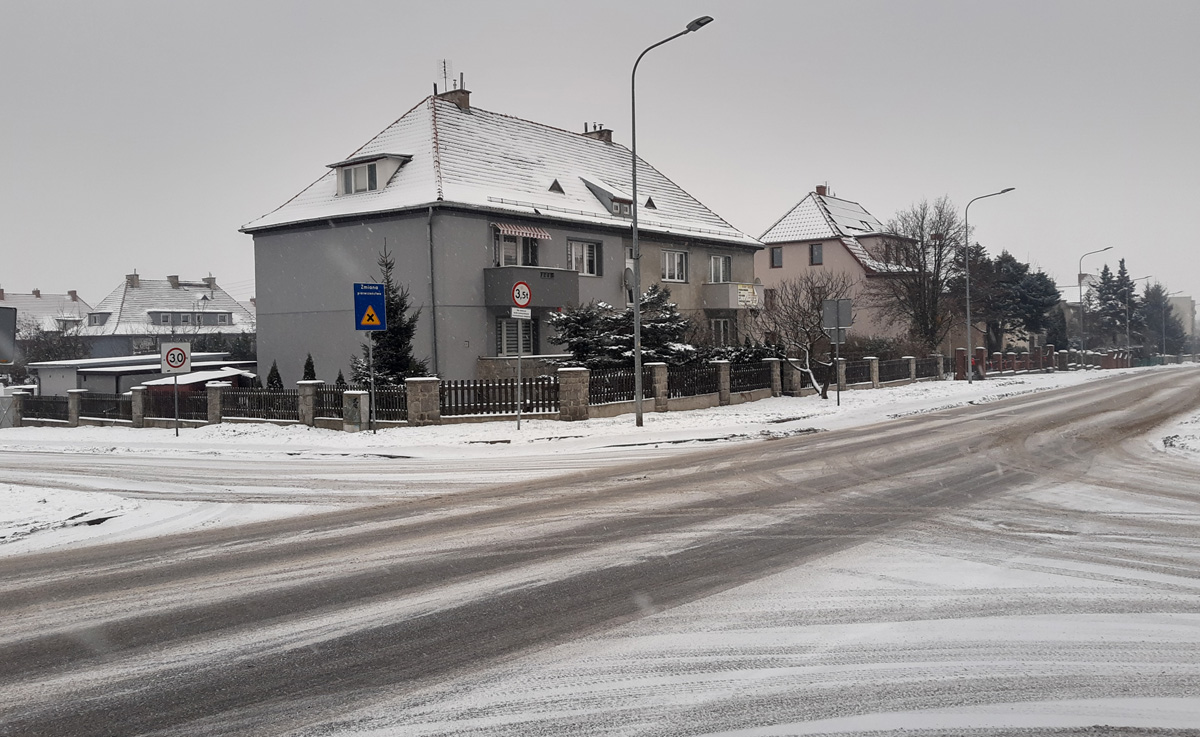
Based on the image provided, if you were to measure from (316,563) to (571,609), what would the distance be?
9.38 feet

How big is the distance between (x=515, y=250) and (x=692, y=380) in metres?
9.85

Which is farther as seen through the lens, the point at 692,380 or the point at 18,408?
the point at 18,408

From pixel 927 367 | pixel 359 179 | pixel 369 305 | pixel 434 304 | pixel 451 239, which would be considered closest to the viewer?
pixel 369 305

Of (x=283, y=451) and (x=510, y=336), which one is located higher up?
(x=510, y=336)

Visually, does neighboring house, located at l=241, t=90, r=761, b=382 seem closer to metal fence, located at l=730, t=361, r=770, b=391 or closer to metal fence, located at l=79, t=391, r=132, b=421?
metal fence, located at l=79, t=391, r=132, b=421

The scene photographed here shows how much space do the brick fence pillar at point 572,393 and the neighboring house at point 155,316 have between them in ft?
175

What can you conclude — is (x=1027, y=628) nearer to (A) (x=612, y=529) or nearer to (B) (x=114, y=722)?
(A) (x=612, y=529)

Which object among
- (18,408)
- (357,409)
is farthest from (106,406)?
(357,409)

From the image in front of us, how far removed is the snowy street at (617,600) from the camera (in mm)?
4598

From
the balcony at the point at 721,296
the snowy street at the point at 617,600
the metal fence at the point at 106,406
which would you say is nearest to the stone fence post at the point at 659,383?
the snowy street at the point at 617,600

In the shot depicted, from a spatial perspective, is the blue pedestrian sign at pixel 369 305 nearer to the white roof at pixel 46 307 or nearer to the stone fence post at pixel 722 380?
the stone fence post at pixel 722 380

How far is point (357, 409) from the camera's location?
21.6m

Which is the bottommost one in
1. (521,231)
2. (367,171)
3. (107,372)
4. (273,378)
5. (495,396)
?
(495,396)

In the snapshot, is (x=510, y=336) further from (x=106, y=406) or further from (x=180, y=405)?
(x=106, y=406)
